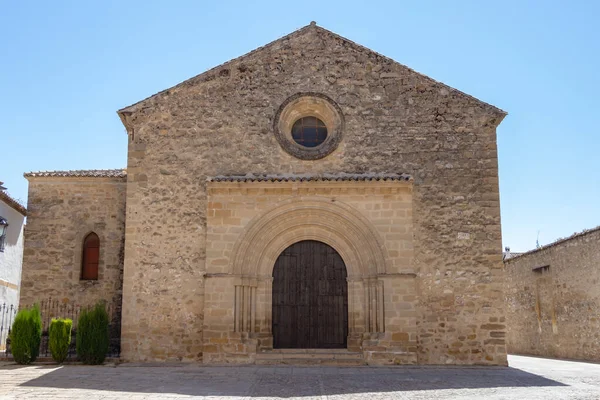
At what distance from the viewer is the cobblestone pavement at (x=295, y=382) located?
8836 mm

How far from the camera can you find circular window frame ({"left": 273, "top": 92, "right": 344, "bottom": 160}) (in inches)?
542

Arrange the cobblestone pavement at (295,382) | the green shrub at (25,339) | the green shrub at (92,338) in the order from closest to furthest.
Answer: the cobblestone pavement at (295,382), the green shrub at (25,339), the green shrub at (92,338)

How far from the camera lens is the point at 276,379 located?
10.4 m

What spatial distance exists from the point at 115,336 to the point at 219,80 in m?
6.26

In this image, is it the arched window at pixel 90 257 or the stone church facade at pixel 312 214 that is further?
the arched window at pixel 90 257

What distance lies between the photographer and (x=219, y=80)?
1409cm

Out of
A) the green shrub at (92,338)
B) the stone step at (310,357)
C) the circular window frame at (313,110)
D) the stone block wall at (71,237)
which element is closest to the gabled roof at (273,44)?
the circular window frame at (313,110)

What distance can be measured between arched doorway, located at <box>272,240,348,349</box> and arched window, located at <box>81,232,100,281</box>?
456 centimetres

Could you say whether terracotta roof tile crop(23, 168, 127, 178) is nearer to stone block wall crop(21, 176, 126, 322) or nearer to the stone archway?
stone block wall crop(21, 176, 126, 322)

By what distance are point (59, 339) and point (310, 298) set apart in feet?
17.1

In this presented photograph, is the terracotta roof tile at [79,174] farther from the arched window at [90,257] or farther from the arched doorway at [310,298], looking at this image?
the arched doorway at [310,298]

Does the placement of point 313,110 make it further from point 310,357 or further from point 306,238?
point 310,357

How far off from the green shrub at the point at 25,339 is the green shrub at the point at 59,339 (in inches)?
11.3

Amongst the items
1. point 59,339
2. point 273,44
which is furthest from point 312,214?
point 59,339
